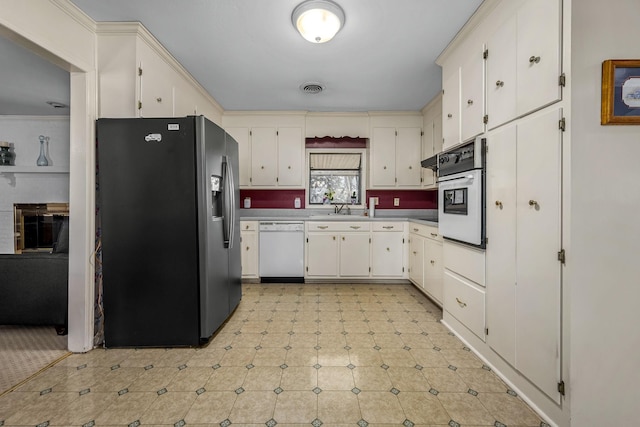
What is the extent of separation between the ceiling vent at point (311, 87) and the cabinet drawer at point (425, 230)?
2127mm

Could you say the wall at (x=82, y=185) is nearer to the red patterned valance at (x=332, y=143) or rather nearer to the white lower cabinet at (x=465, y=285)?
the red patterned valance at (x=332, y=143)

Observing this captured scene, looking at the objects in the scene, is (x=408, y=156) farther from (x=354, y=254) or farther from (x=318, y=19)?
(x=318, y=19)

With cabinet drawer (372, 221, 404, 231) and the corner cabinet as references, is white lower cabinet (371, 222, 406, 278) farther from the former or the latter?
the corner cabinet

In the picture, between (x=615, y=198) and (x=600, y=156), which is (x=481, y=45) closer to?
(x=600, y=156)

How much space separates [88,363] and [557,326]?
2.95 metres

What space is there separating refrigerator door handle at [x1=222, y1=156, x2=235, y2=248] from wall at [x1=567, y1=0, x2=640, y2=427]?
7.66 feet

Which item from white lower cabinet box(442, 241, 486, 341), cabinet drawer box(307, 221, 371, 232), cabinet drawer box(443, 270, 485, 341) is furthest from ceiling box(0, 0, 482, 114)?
cabinet drawer box(443, 270, 485, 341)

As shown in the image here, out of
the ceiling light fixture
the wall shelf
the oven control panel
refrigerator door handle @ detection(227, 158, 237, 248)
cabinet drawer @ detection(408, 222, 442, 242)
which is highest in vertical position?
the ceiling light fixture

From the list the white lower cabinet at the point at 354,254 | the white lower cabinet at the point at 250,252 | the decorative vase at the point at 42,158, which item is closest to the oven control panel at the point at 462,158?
the white lower cabinet at the point at 354,254

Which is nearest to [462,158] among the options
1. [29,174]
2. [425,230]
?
[425,230]

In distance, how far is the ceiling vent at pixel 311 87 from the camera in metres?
3.19

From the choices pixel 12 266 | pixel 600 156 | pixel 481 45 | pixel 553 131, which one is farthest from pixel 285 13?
pixel 12 266

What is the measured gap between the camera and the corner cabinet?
419 centimetres

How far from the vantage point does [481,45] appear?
77.7 inches
